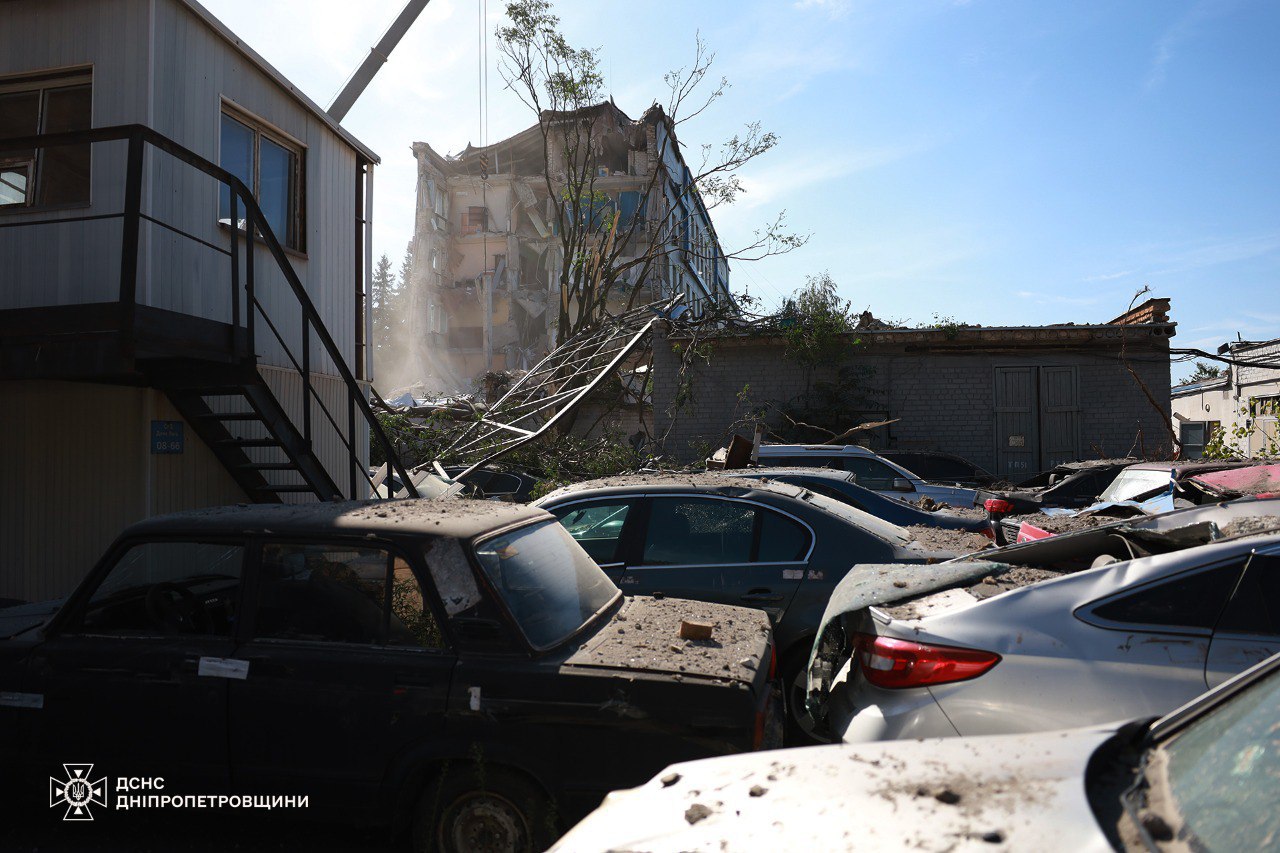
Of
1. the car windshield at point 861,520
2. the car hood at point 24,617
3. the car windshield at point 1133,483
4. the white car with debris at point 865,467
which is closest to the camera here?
the car hood at point 24,617

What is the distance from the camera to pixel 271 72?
28.3 ft

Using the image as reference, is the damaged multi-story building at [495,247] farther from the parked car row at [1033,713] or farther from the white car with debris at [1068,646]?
the white car with debris at [1068,646]

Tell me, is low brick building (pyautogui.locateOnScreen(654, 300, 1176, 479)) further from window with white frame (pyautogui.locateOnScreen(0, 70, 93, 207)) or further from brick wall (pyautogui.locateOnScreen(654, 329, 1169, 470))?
window with white frame (pyautogui.locateOnScreen(0, 70, 93, 207))

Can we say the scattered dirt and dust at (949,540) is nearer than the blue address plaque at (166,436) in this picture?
Yes

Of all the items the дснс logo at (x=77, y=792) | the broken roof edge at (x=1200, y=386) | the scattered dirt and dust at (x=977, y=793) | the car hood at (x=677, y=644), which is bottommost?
the дснс logo at (x=77, y=792)

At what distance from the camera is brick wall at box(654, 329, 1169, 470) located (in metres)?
16.0

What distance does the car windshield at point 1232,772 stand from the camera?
1.51 m

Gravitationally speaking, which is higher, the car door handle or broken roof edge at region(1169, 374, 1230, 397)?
broken roof edge at region(1169, 374, 1230, 397)

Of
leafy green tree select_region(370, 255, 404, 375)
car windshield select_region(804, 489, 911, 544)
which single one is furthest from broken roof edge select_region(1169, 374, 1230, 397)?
leafy green tree select_region(370, 255, 404, 375)

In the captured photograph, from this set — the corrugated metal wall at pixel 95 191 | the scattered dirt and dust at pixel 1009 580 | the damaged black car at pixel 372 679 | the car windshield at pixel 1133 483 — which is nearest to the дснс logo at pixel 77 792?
the damaged black car at pixel 372 679

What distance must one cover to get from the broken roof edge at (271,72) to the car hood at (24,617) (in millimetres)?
5760

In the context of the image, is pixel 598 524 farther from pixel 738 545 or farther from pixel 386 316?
pixel 386 316

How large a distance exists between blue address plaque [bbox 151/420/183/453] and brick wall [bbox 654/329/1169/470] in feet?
31.1

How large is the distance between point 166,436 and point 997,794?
7516 millimetres
